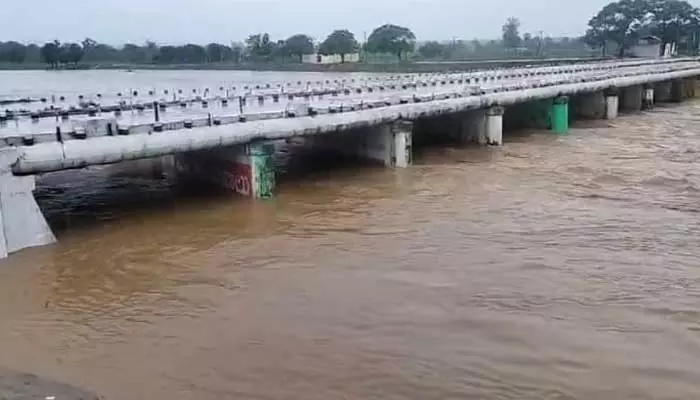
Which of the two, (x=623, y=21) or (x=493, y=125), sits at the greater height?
(x=623, y=21)

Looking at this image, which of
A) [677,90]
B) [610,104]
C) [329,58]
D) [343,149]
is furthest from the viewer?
[329,58]

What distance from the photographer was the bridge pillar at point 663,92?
142ft

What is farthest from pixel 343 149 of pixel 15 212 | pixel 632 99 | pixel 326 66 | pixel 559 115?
pixel 326 66

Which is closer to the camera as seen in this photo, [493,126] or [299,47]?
[493,126]

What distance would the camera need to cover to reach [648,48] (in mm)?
73750

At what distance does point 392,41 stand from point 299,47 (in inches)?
507

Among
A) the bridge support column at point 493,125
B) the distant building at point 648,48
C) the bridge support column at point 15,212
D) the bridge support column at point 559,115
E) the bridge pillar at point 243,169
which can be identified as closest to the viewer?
the bridge support column at point 15,212

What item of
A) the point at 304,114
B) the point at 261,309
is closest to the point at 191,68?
the point at 304,114

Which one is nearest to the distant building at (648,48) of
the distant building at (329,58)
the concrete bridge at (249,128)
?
the distant building at (329,58)

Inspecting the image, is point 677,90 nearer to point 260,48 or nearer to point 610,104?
point 610,104

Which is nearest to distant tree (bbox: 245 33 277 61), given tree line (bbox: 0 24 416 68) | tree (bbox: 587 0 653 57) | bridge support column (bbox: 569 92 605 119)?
tree line (bbox: 0 24 416 68)

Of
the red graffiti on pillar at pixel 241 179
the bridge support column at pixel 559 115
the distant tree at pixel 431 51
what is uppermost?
the distant tree at pixel 431 51

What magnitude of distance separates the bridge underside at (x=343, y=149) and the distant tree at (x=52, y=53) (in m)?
73.2

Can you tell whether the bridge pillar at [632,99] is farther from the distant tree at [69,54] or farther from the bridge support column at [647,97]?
the distant tree at [69,54]
